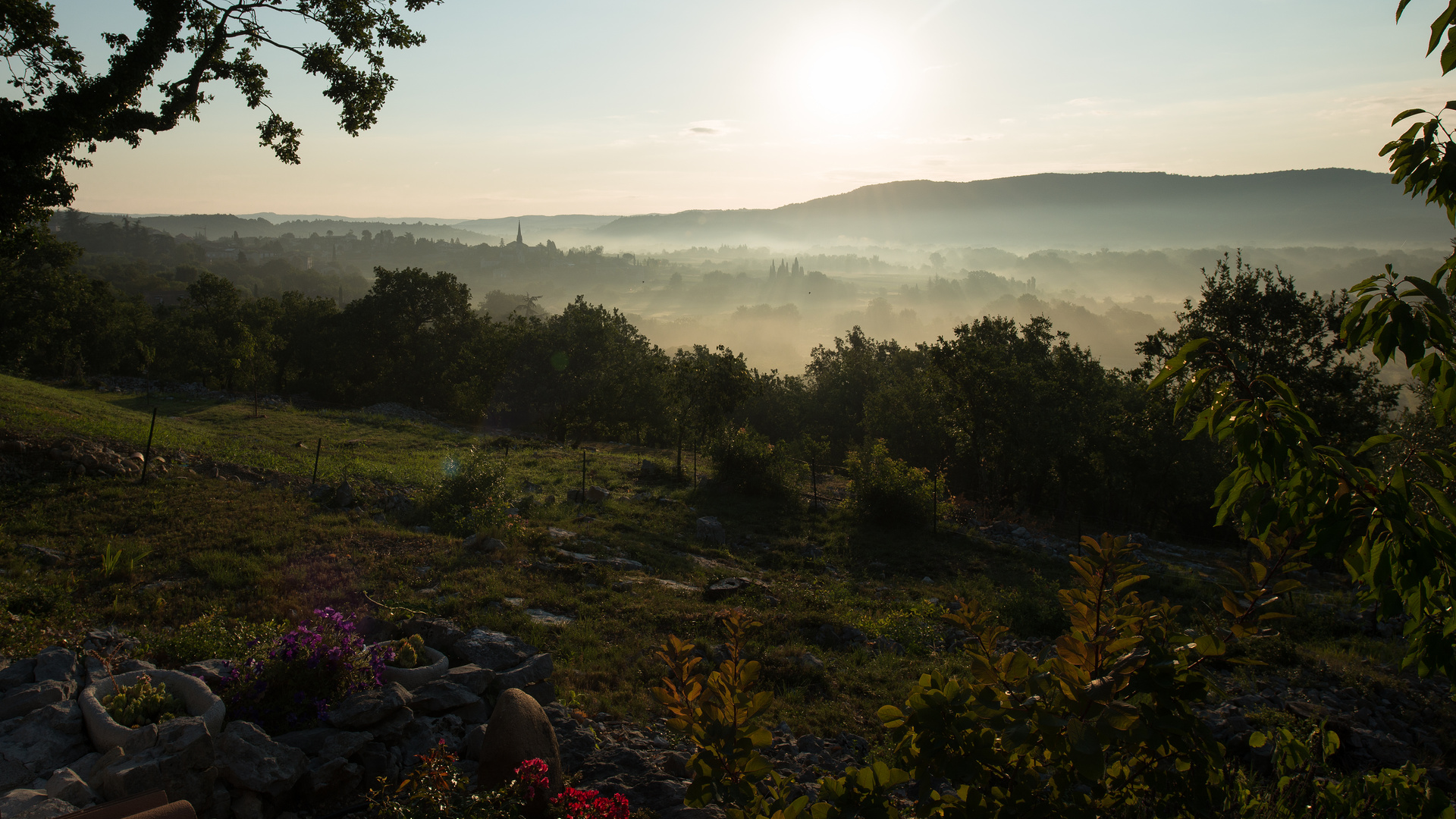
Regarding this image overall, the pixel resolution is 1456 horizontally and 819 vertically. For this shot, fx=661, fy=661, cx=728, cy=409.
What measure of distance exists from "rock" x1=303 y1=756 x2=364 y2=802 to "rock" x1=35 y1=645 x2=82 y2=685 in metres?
2.32

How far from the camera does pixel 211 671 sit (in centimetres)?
604

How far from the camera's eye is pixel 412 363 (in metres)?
44.6

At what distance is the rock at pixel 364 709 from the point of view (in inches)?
230

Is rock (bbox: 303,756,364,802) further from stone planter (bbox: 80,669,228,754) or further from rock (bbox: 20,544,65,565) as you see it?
rock (bbox: 20,544,65,565)

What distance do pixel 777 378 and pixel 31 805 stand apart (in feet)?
149

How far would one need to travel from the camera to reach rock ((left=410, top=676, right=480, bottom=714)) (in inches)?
257

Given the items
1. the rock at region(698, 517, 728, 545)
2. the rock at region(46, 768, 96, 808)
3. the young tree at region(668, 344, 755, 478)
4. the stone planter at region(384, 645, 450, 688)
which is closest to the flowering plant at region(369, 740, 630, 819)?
the stone planter at region(384, 645, 450, 688)

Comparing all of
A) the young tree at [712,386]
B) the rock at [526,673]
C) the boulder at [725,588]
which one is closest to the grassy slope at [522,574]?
the boulder at [725,588]

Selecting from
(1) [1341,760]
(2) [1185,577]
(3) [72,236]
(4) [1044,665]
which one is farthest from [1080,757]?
(3) [72,236]

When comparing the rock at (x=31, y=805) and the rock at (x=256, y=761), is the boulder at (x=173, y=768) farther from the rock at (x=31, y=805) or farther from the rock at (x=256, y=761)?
the rock at (x=31, y=805)

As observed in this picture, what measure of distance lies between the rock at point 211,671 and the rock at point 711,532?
1119 centimetres

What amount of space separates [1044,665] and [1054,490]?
31.0 m

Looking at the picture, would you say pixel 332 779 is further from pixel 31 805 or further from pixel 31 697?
pixel 31 697

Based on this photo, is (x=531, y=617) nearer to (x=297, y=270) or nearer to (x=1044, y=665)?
(x=1044, y=665)
